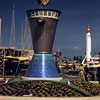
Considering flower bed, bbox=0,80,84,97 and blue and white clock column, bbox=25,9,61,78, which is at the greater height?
blue and white clock column, bbox=25,9,61,78

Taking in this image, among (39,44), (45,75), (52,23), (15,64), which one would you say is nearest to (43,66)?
(45,75)

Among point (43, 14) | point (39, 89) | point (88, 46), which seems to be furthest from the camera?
point (88, 46)

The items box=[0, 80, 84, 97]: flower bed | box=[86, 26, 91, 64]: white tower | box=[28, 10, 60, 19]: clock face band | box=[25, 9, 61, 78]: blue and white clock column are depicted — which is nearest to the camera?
box=[0, 80, 84, 97]: flower bed

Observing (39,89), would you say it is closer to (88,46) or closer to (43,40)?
(43,40)

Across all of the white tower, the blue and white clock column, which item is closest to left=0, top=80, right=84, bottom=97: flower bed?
the blue and white clock column

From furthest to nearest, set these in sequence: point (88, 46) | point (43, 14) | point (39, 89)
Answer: point (88, 46) → point (43, 14) → point (39, 89)

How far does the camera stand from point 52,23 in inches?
781

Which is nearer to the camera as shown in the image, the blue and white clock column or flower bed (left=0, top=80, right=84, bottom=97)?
flower bed (left=0, top=80, right=84, bottom=97)

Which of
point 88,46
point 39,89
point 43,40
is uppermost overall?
point 88,46

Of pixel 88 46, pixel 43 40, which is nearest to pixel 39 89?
pixel 43 40

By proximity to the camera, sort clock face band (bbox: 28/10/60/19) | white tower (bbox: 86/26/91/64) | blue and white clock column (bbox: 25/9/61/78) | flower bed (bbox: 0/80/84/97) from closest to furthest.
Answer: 1. flower bed (bbox: 0/80/84/97)
2. blue and white clock column (bbox: 25/9/61/78)
3. clock face band (bbox: 28/10/60/19)
4. white tower (bbox: 86/26/91/64)

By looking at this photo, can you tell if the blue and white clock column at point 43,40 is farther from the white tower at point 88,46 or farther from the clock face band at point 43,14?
the white tower at point 88,46

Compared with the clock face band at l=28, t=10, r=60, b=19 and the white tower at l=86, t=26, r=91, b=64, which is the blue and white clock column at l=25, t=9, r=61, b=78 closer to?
the clock face band at l=28, t=10, r=60, b=19

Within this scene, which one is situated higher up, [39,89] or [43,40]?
[43,40]
